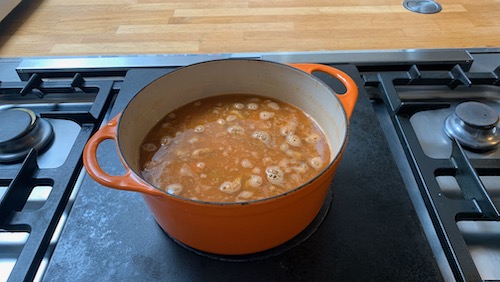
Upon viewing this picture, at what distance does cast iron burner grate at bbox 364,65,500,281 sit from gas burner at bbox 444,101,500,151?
0.03m

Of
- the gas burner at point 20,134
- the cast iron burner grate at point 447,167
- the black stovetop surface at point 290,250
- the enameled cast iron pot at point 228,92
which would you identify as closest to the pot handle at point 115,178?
the enameled cast iron pot at point 228,92

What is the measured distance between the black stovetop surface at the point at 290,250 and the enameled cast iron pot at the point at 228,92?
0.03 metres

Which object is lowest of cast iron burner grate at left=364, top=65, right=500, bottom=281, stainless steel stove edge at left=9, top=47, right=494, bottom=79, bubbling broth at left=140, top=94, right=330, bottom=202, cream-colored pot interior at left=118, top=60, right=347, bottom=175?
cast iron burner grate at left=364, top=65, right=500, bottom=281

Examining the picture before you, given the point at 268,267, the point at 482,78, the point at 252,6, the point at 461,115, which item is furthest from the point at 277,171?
the point at 252,6

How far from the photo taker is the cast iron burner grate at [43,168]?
1.71 feet

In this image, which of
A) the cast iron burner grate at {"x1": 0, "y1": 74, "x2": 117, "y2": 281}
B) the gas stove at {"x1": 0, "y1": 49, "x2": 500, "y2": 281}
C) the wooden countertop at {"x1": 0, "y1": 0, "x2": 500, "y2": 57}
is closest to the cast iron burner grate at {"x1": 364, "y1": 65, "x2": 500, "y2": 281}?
the gas stove at {"x1": 0, "y1": 49, "x2": 500, "y2": 281}

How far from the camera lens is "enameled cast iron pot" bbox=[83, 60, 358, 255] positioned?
421 mm

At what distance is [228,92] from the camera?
0.66 meters

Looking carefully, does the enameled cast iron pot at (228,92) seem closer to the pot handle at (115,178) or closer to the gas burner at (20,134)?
the pot handle at (115,178)

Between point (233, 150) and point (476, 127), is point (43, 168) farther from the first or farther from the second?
point (476, 127)

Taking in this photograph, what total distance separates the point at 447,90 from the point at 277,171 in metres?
0.44

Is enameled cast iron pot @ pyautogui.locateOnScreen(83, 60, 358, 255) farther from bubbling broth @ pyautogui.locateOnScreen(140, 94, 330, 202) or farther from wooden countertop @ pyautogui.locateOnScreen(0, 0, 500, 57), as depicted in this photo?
wooden countertop @ pyautogui.locateOnScreen(0, 0, 500, 57)

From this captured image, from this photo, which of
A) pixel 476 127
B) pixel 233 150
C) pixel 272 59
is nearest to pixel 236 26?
pixel 272 59

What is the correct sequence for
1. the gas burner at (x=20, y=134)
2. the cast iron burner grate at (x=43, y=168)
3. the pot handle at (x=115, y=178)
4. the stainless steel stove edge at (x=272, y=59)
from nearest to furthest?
the pot handle at (x=115, y=178) < the cast iron burner grate at (x=43, y=168) < the gas burner at (x=20, y=134) < the stainless steel stove edge at (x=272, y=59)
